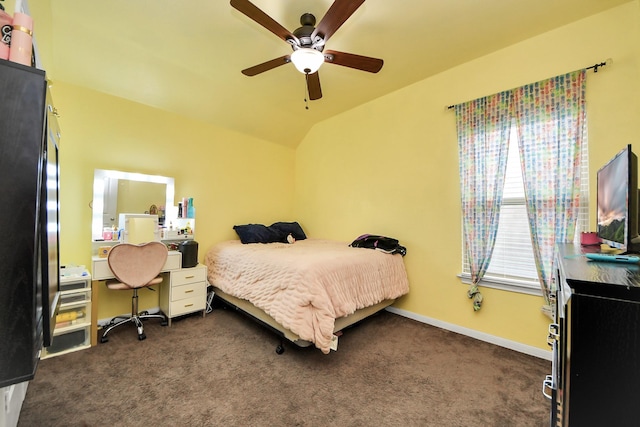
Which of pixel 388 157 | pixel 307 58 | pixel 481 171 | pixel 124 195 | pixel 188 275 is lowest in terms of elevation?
pixel 188 275

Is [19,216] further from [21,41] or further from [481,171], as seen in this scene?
[481,171]

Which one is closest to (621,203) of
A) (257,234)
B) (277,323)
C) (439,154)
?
(439,154)

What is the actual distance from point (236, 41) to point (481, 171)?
2608mm

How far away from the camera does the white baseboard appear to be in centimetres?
220

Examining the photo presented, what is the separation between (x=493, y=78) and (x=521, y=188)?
110 cm

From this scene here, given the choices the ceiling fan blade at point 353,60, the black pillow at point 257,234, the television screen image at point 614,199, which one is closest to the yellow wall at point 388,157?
the black pillow at point 257,234

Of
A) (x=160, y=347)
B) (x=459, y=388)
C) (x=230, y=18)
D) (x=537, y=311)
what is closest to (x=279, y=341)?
(x=160, y=347)

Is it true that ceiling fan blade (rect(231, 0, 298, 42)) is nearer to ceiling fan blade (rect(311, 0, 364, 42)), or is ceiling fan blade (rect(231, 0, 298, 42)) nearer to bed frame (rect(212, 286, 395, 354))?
ceiling fan blade (rect(311, 0, 364, 42))

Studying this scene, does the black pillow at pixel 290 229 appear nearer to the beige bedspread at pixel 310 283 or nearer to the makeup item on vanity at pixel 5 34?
the beige bedspread at pixel 310 283

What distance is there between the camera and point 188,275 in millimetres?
2900

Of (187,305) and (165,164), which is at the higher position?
(165,164)

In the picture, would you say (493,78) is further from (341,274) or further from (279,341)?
(279,341)

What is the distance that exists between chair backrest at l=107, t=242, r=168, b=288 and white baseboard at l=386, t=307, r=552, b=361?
2.68 meters

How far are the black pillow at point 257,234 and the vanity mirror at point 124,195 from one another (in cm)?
88
